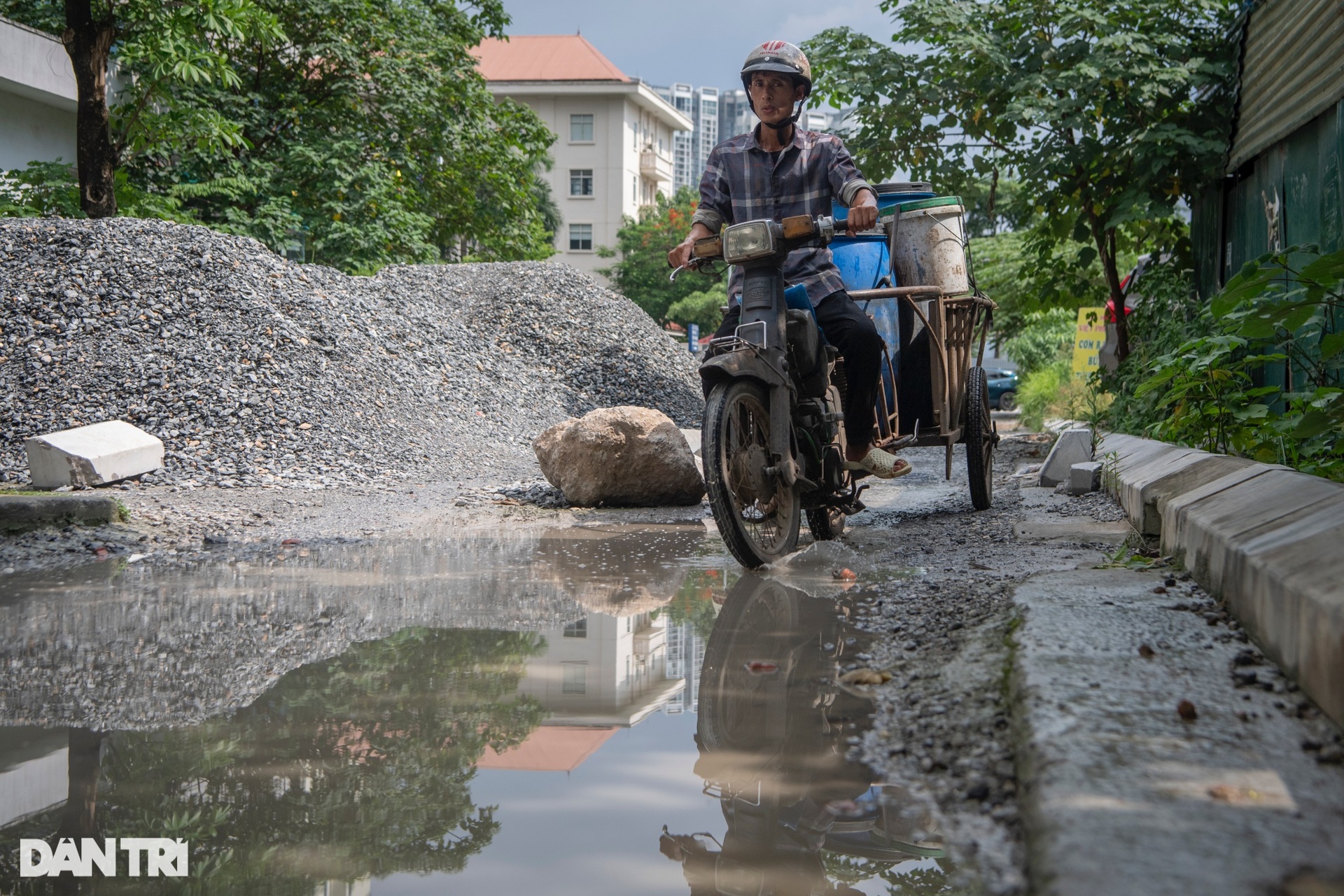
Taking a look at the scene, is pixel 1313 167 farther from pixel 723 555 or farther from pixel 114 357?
pixel 114 357

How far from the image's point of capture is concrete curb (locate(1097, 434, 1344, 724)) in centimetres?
229

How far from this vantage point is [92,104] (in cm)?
1443

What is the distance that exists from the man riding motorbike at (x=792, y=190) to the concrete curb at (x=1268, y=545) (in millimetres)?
1385

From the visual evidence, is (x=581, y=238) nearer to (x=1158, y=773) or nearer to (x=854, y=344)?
(x=854, y=344)

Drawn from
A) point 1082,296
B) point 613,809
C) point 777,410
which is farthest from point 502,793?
point 1082,296

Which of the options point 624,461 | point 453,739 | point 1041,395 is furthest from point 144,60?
point 453,739

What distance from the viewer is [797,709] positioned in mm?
2916

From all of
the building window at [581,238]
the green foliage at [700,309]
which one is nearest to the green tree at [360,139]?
the green foliage at [700,309]

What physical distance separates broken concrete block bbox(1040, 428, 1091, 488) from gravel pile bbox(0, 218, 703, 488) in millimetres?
4464

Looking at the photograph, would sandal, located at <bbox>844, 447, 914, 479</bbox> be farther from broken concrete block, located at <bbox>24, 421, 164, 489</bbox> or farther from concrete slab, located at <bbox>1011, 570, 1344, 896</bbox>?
broken concrete block, located at <bbox>24, 421, 164, 489</bbox>

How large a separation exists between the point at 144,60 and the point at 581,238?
168ft

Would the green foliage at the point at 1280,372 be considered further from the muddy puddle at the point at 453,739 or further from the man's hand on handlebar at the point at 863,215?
the muddy puddle at the point at 453,739

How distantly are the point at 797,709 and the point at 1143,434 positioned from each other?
23.3ft

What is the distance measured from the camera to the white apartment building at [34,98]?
19.1 meters
